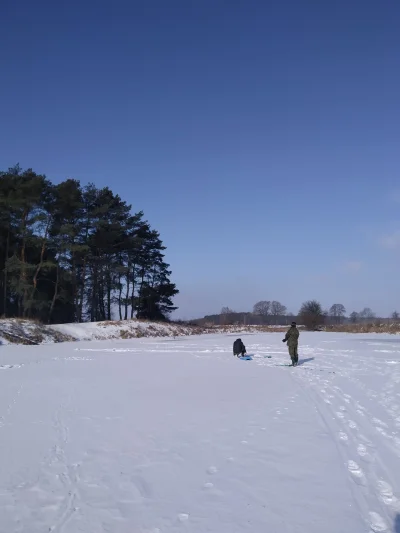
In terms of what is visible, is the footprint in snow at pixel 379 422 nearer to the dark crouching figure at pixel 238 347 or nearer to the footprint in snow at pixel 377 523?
the footprint in snow at pixel 377 523

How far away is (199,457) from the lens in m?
5.21

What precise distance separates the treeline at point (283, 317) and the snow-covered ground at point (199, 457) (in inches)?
1721

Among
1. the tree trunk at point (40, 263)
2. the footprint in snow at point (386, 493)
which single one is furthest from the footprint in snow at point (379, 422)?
the tree trunk at point (40, 263)

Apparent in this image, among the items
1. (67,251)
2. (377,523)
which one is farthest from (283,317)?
(377,523)

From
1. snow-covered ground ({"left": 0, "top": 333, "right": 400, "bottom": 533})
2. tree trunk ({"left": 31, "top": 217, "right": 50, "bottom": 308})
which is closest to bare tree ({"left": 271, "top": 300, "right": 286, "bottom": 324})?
tree trunk ({"left": 31, "top": 217, "right": 50, "bottom": 308})

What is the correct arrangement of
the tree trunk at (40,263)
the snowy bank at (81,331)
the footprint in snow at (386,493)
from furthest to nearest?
the tree trunk at (40,263), the snowy bank at (81,331), the footprint in snow at (386,493)

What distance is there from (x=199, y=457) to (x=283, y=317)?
88.8 meters

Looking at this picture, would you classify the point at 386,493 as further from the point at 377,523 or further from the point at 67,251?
the point at 67,251

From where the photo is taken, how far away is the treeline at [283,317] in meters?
53.1

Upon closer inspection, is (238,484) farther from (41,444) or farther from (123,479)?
(41,444)

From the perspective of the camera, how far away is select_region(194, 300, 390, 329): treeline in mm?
53094

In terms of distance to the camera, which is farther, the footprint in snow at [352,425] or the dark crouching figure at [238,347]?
the dark crouching figure at [238,347]

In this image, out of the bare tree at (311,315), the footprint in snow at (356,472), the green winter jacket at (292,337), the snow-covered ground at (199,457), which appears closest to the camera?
the snow-covered ground at (199,457)

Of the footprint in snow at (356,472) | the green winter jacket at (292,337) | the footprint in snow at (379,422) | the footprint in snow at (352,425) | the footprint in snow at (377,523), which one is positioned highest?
the green winter jacket at (292,337)
